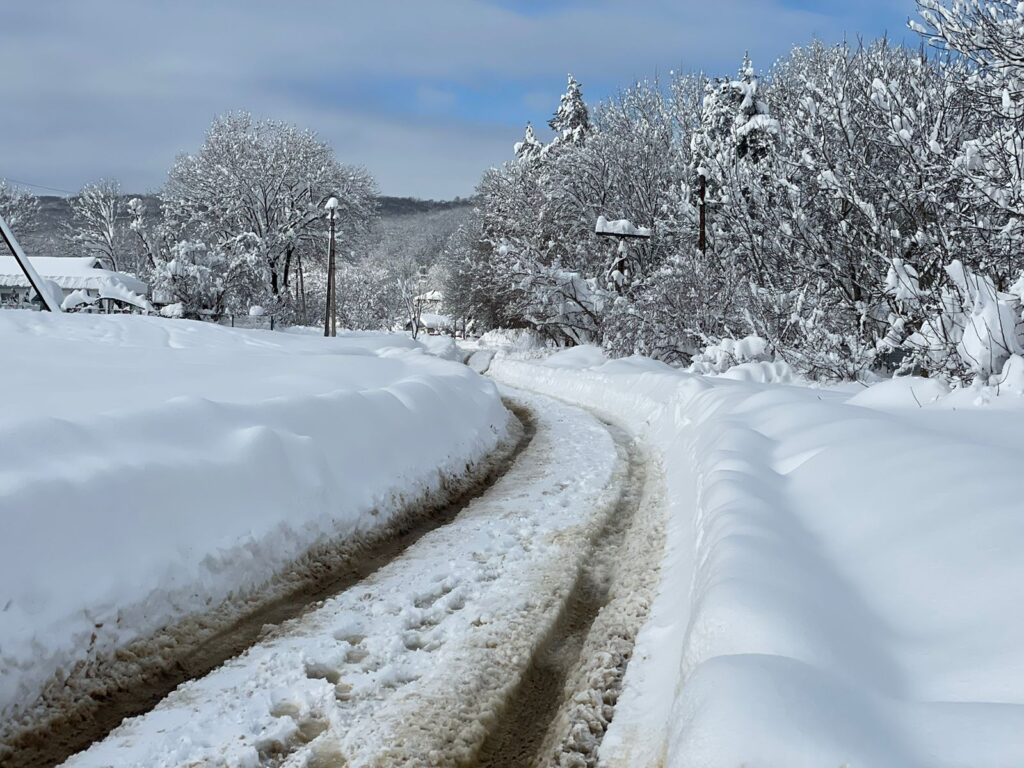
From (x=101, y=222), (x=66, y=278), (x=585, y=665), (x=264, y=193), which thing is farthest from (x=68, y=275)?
(x=585, y=665)

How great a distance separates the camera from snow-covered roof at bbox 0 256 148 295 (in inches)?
1689

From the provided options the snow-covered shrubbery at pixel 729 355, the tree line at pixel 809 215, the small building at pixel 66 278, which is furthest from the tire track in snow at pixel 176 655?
the small building at pixel 66 278

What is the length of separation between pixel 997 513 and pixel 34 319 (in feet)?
59.5

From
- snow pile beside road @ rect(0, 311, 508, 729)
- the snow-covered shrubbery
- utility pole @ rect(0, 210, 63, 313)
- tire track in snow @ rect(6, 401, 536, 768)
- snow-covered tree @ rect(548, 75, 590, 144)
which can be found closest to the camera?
tire track in snow @ rect(6, 401, 536, 768)

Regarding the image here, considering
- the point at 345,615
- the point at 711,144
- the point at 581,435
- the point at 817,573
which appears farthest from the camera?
the point at 711,144

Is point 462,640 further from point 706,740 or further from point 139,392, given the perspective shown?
point 139,392

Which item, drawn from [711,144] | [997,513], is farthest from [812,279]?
[997,513]

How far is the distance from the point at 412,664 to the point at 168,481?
7.44 ft

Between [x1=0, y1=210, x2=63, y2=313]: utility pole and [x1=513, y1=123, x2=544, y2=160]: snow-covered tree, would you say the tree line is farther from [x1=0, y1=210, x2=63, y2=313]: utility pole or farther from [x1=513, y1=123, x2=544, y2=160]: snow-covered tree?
[x1=0, y1=210, x2=63, y2=313]: utility pole

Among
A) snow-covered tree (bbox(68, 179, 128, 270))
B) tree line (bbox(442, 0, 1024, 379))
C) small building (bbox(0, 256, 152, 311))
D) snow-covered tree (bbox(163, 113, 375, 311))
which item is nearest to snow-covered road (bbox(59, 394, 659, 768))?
tree line (bbox(442, 0, 1024, 379))

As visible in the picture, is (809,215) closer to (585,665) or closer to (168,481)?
(585,665)

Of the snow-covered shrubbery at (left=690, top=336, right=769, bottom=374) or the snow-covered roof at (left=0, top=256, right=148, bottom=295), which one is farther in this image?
the snow-covered roof at (left=0, top=256, right=148, bottom=295)

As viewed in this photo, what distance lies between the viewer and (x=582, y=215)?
32969mm

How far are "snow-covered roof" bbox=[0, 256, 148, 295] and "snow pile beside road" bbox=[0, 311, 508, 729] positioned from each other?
37576mm
